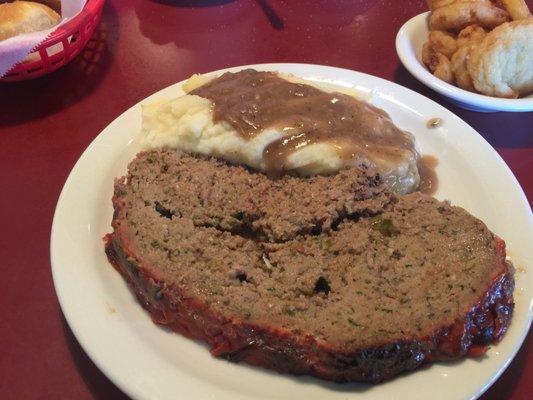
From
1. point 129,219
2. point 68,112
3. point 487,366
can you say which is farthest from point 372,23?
point 487,366

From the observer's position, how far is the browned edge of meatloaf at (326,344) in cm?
174

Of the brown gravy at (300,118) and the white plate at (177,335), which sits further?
the brown gravy at (300,118)

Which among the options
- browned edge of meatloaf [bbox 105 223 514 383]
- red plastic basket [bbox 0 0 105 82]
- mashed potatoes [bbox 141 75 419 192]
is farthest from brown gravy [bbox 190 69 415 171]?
red plastic basket [bbox 0 0 105 82]

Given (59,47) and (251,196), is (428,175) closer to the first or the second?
(251,196)

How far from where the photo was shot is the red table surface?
2.12 m

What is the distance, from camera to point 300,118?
2459 millimetres

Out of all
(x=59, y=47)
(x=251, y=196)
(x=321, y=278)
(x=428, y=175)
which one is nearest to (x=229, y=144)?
(x=251, y=196)

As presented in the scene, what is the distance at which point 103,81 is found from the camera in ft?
11.7

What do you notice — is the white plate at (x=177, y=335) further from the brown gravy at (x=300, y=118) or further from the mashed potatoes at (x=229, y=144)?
the brown gravy at (x=300, y=118)

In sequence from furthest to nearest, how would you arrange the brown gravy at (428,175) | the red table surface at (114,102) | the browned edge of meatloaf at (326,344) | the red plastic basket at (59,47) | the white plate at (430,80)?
the red plastic basket at (59,47)
the white plate at (430,80)
the brown gravy at (428,175)
the red table surface at (114,102)
the browned edge of meatloaf at (326,344)

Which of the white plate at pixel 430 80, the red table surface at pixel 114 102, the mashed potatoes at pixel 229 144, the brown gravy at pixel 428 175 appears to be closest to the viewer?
the red table surface at pixel 114 102

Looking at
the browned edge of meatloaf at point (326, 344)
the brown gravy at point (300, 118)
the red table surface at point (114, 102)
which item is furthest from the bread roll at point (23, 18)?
the browned edge of meatloaf at point (326, 344)

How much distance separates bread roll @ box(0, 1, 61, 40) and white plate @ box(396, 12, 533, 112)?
2.21 meters

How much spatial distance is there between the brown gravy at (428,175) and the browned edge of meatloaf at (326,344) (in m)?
0.68
